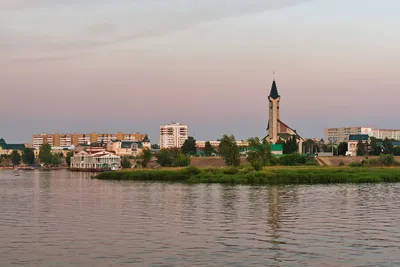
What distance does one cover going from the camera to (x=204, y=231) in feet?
97.3

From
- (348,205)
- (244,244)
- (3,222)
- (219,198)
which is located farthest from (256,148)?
(244,244)

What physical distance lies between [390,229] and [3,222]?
1960 centimetres

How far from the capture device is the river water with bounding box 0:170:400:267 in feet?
75.6

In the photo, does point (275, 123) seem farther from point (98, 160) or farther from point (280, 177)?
point (280, 177)

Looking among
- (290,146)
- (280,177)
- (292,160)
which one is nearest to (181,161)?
(292,160)

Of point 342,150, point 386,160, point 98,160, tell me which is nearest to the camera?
point 386,160

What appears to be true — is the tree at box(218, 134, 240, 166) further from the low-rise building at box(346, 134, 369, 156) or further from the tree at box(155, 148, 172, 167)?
the low-rise building at box(346, 134, 369, 156)

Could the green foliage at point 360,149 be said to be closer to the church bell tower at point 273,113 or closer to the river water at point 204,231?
the church bell tower at point 273,113

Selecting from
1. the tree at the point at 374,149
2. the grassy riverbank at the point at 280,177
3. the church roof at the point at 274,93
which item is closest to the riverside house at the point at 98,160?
the church roof at the point at 274,93

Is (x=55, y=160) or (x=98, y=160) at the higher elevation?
(x=55, y=160)

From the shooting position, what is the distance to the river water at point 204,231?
23.0 metres

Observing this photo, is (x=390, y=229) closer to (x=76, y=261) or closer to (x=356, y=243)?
(x=356, y=243)

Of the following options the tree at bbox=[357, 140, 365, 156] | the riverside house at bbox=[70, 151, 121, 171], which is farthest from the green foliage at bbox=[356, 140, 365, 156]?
the riverside house at bbox=[70, 151, 121, 171]

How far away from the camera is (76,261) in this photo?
22734 millimetres
